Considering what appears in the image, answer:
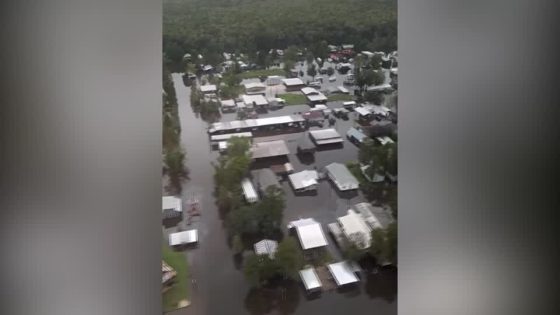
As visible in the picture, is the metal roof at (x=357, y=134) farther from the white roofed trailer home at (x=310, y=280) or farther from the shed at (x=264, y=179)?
the white roofed trailer home at (x=310, y=280)

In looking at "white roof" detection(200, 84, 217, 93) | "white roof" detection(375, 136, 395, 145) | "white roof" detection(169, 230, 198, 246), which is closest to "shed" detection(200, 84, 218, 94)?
"white roof" detection(200, 84, 217, 93)

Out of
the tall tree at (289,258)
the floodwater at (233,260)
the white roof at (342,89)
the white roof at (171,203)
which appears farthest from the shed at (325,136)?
the white roof at (171,203)

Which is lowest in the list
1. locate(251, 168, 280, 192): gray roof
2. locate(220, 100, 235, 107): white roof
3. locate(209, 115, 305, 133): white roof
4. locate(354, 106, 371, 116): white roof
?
locate(251, 168, 280, 192): gray roof

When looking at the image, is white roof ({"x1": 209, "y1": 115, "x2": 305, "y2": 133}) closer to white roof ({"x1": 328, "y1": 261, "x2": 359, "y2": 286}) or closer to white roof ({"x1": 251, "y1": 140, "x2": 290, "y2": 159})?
white roof ({"x1": 251, "y1": 140, "x2": 290, "y2": 159})
